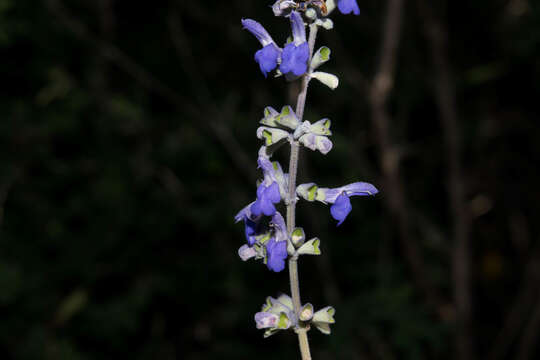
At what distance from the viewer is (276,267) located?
4.44 ft

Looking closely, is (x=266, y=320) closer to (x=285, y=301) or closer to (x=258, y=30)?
(x=285, y=301)

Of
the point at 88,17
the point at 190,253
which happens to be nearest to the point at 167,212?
the point at 190,253

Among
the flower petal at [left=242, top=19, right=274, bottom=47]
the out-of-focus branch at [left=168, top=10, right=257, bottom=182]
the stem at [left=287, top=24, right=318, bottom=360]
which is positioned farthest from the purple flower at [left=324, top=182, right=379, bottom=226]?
the out-of-focus branch at [left=168, top=10, right=257, bottom=182]

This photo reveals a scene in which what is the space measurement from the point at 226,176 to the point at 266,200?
Answer: 3.59 m

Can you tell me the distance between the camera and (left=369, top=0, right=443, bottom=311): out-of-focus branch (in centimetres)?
375

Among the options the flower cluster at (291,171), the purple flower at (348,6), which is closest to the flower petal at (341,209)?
the flower cluster at (291,171)

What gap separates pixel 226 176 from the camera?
16.1 ft

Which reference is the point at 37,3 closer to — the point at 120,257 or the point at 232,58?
the point at 232,58

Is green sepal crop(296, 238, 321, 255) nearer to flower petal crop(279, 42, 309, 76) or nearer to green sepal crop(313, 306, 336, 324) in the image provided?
green sepal crop(313, 306, 336, 324)

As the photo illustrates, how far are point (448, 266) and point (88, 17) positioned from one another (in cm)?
400

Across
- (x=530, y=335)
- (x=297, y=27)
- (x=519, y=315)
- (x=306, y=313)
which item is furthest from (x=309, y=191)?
(x=519, y=315)

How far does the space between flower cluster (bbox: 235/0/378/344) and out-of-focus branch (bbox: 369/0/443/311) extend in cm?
243

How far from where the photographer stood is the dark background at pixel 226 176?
13.5 ft

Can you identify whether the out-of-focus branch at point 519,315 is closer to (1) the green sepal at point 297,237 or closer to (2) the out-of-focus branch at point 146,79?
(2) the out-of-focus branch at point 146,79
